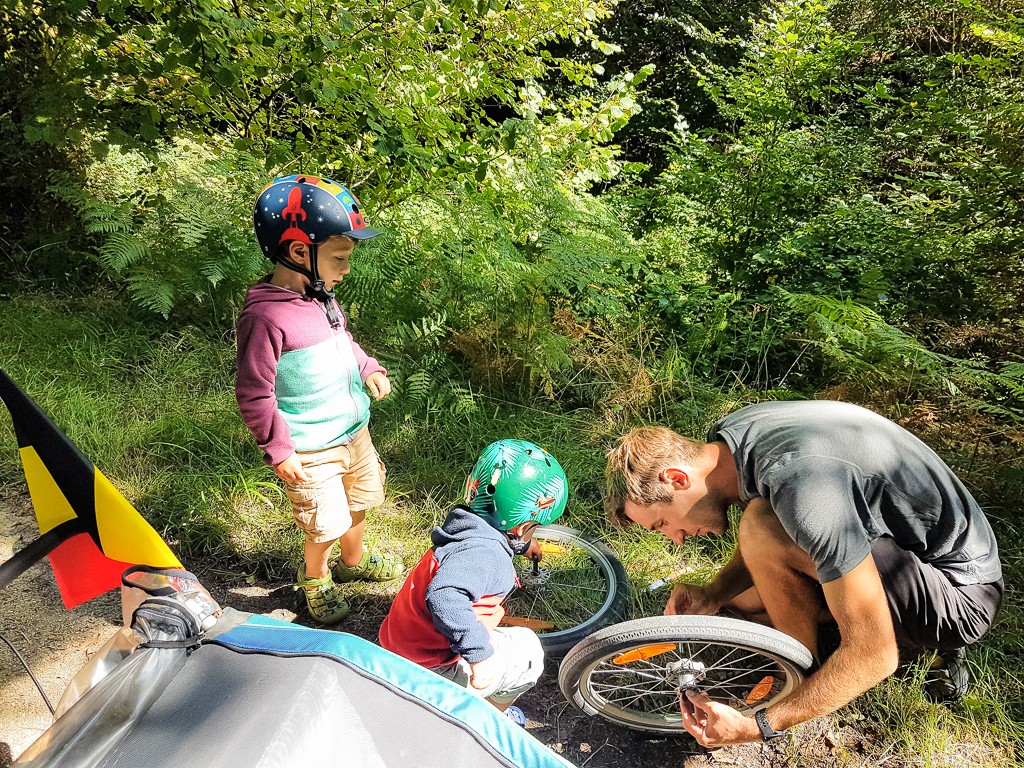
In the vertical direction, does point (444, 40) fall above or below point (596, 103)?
above

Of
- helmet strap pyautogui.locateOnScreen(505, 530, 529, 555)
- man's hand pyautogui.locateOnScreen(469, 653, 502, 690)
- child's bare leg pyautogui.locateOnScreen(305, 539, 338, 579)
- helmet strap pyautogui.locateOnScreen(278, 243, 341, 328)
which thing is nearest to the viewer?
man's hand pyautogui.locateOnScreen(469, 653, 502, 690)

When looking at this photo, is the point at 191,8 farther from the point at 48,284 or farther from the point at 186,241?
the point at 48,284

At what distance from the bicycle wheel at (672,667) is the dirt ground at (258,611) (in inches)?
3.8

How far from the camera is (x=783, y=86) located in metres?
4.64

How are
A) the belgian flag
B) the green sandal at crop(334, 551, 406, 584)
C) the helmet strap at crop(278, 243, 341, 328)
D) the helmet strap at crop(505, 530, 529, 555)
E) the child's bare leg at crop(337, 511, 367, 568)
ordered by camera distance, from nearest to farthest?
the belgian flag
the helmet strap at crop(505, 530, 529, 555)
the helmet strap at crop(278, 243, 341, 328)
the child's bare leg at crop(337, 511, 367, 568)
the green sandal at crop(334, 551, 406, 584)

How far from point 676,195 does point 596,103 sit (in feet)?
6.06

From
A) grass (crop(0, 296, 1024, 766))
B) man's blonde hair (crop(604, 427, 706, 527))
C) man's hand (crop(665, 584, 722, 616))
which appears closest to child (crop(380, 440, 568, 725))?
man's blonde hair (crop(604, 427, 706, 527))

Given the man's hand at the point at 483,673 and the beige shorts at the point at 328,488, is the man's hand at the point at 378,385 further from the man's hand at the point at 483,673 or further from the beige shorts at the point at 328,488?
the man's hand at the point at 483,673

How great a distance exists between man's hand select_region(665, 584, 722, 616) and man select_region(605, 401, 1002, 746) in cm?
34

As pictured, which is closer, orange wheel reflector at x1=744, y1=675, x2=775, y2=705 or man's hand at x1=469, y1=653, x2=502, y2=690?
man's hand at x1=469, y1=653, x2=502, y2=690

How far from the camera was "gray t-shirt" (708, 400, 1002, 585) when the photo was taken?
1.89m

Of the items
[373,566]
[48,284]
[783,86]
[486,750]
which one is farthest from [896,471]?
[48,284]

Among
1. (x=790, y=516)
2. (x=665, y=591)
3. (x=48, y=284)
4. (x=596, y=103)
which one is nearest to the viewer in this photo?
(x=790, y=516)

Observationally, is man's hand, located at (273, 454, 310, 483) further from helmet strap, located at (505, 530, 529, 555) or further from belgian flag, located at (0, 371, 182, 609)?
helmet strap, located at (505, 530, 529, 555)
